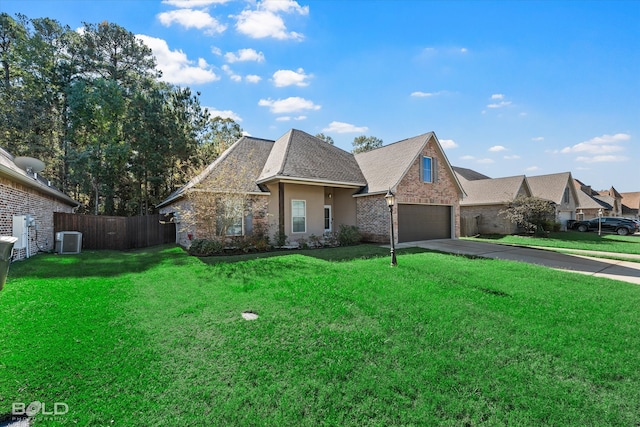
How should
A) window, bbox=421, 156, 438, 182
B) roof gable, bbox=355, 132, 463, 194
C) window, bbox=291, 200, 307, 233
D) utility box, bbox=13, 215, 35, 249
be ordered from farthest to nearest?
window, bbox=421, 156, 438, 182 → roof gable, bbox=355, 132, 463, 194 → window, bbox=291, 200, 307, 233 → utility box, bbox=13, 215, 35, 249

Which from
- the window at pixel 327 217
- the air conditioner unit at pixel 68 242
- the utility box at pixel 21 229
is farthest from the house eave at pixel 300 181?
the utility box at pixel 21 229

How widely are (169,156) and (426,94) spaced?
2021 centimetres

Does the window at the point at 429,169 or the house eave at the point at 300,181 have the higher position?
the window at the point at 429,169

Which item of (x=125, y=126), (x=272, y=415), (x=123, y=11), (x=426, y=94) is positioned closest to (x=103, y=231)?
(x=123, y=11)

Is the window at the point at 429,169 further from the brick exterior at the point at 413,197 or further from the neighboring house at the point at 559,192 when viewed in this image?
the neighboring house at the point at 559,192

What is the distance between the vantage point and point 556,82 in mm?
11523

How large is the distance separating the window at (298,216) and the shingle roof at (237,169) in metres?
1.97

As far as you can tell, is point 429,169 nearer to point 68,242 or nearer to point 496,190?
point 496,190

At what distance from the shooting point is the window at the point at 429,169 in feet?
52.4

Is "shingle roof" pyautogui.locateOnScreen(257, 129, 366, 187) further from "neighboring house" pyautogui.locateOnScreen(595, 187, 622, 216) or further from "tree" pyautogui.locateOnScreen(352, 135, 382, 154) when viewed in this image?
"neighboring house" pyautogui.locateOnScreen(595, 187, 622, 216)

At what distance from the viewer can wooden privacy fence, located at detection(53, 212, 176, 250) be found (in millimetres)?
13188

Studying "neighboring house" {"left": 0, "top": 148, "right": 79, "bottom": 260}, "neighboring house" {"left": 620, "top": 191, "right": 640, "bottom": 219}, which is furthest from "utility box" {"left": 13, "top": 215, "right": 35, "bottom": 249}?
"neighboring house" {"left": 620, "top": 191, "right": 640, "bottom": 219}

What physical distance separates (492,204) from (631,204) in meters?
46.0

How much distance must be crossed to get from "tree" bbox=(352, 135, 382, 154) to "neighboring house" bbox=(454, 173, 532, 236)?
59.3 ft
